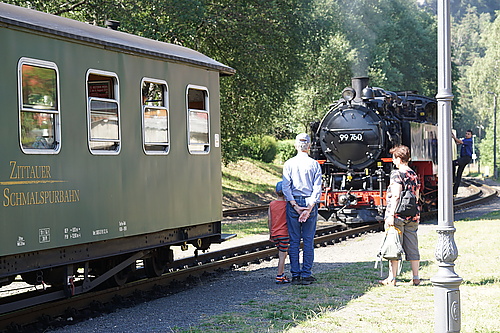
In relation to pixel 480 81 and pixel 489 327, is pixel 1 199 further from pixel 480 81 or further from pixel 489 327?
pixel 480 81

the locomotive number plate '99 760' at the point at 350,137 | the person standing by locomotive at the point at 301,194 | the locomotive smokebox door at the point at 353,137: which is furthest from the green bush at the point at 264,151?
the person standing by locomotive at the point at 301,194

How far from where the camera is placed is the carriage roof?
7120 mm

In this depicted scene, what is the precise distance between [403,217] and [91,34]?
4.77m

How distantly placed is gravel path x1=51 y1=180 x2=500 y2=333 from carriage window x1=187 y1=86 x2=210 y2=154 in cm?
205

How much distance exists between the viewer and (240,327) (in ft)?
24.3

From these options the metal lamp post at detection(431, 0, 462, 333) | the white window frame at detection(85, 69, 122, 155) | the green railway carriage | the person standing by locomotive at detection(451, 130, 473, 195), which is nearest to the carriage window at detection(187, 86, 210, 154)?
the green railway carriage

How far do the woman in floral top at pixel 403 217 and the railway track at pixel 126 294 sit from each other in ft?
9.81

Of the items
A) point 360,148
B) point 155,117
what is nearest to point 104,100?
point 155,117

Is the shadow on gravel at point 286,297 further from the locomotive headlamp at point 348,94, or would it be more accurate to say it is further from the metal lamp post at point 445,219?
the locomotive headlamp at point 348,94

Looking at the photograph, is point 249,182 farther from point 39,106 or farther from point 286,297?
point 39,106

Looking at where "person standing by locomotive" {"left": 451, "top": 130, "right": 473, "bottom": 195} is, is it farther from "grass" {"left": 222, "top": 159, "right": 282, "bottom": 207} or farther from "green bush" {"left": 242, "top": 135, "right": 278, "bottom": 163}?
"green bush" {"left": 242, "top": 135, "right": 278, "bottom": 163}

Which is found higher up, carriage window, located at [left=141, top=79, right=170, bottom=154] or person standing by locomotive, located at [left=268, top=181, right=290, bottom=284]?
carriage window, located at [left=141, top=79, right=170, bottom=154]

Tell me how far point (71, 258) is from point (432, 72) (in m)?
48.5

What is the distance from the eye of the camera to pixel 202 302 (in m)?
8.95
